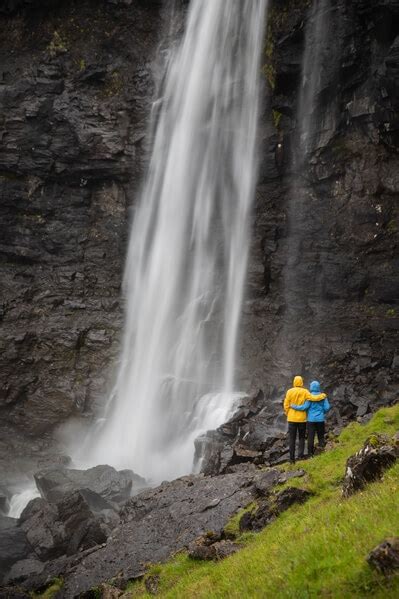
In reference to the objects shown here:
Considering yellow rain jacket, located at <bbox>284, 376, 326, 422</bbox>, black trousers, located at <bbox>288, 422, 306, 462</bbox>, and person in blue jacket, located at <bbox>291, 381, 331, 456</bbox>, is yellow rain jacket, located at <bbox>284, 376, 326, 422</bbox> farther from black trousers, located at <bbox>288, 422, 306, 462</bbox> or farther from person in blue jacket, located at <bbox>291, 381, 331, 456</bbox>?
black trousers, located at <bbox>288, 422, 306, 462</bbox>

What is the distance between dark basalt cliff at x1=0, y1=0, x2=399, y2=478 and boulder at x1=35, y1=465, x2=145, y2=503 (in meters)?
8.89

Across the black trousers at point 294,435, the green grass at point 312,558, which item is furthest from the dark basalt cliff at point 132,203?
the green grass at point 312,558

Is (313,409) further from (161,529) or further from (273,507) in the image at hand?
(161,529)

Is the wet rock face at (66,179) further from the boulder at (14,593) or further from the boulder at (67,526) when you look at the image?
the boulder at (14,593)

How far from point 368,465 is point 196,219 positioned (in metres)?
28.1

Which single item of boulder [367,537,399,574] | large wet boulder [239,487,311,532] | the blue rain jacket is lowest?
large wet boulder [239,487,311,532]

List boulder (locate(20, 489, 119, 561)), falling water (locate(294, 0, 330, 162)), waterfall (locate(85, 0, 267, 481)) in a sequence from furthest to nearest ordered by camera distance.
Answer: waterfall (locate(85, 0, 267, 481)) → falling water (locate(294, 0, 330, 162)) → boulder (locate(20, 489, 119, 561))

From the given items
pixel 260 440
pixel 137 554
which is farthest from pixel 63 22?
pixel 137 554

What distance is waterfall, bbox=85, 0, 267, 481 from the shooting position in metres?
32.6

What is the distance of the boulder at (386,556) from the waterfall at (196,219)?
82.7ft

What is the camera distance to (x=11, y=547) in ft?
55.0

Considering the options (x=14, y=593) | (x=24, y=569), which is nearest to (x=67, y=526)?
(x=24, y=569)

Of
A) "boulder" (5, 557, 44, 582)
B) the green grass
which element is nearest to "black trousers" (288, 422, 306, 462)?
the green grass

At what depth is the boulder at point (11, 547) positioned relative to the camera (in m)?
16.1
